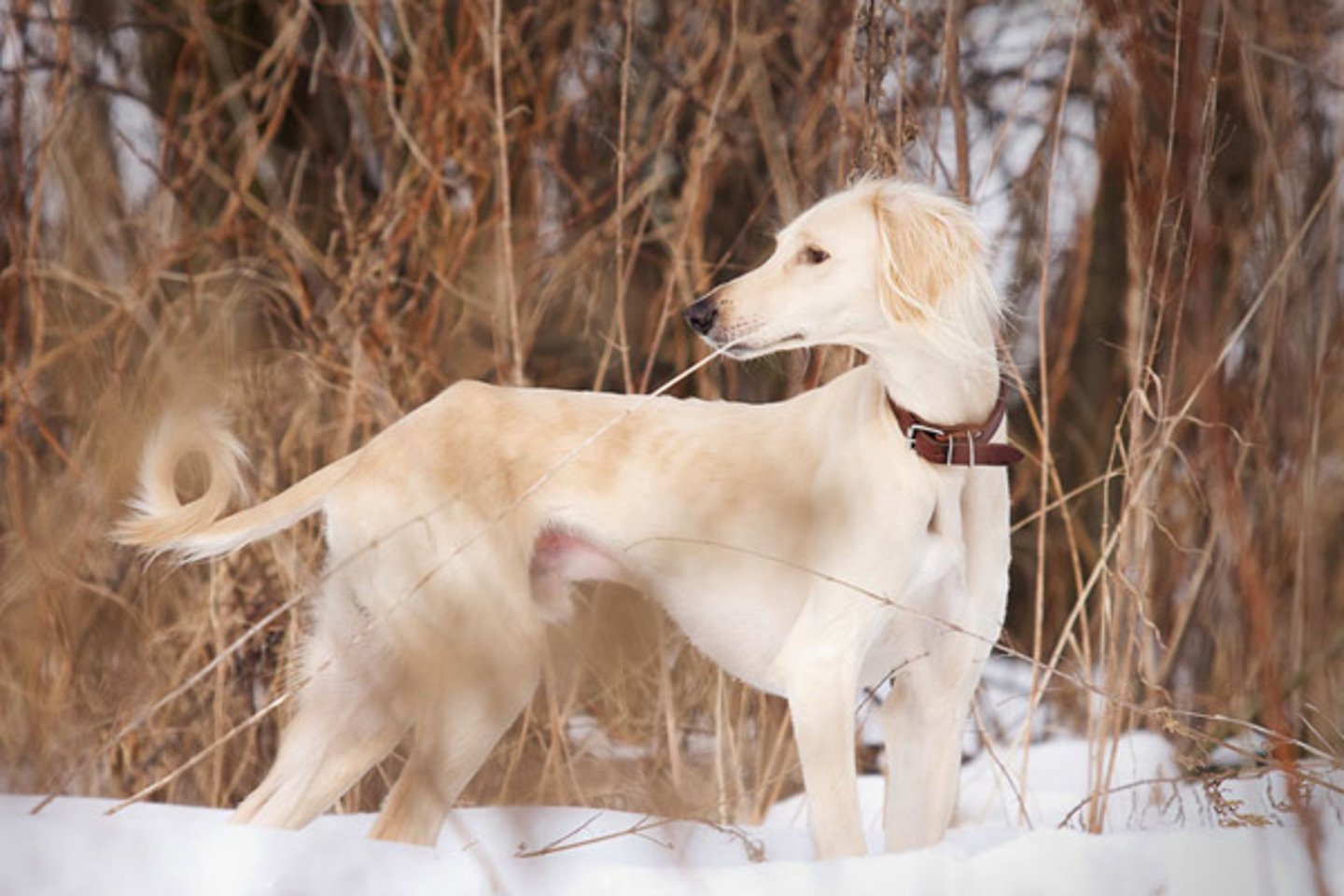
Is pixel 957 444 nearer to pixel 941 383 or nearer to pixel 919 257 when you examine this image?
pixel 941 383

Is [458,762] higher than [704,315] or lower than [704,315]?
lower

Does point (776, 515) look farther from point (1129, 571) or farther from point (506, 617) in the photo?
point (1129, 571)

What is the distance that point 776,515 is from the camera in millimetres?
2062

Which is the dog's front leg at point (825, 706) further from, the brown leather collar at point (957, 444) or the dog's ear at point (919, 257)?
the dog's ear at point (919, 257)

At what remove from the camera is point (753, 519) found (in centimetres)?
240

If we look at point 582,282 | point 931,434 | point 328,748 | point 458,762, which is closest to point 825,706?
point 931,434

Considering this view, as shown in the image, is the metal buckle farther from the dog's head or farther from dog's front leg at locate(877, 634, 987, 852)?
dog's front leg at locate(877, 634, 987, 852)

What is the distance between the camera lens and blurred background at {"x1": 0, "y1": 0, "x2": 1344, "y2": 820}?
8.65 feet

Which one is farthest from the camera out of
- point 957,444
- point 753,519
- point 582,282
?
point 582,282

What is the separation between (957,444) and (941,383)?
0.28ft

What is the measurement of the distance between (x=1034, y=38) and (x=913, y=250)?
3.21 meters

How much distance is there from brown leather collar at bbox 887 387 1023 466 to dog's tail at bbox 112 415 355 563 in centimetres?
88

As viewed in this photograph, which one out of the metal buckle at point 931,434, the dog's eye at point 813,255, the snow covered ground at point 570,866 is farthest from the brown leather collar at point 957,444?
the snow covered ground at point 570,866

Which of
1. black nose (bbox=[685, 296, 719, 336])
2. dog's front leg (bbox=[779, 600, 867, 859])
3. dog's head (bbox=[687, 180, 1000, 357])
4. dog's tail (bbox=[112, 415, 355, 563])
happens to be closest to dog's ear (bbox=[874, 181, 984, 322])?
dog's head (bbox=[687, 180, 1000, 357])
